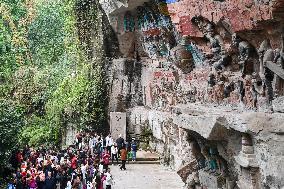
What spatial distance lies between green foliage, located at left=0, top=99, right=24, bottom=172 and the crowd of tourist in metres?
0.58

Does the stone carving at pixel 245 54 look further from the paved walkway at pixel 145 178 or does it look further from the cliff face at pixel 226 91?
the paved walkway at pixel 145 178

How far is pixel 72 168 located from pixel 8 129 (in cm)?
453

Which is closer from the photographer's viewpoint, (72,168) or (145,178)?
(72,168)

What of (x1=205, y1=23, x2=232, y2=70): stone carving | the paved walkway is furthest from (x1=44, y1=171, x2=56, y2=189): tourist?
(x1=205, y1=23, x2=232, y2=70): stone carving

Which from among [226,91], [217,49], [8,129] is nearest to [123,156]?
[8,129]

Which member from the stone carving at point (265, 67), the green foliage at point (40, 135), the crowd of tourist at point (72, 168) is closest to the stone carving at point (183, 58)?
the crowd of tourist at point (72, 168)

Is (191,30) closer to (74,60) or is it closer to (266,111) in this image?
(266,111)

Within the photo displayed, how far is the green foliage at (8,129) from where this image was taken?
53.2ft

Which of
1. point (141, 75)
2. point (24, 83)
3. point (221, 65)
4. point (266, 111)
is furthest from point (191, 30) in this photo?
point (24, 83)

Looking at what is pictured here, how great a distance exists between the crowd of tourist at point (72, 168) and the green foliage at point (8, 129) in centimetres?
58

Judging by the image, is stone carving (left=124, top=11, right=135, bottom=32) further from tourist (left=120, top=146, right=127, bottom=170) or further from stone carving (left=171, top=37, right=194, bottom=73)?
tourist (left=120, top=146, right=127, bottom=170)

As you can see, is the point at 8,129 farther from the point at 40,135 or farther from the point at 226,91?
the point at 226,91

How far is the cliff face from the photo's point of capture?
25.7 ft

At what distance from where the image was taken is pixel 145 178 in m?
15.2
